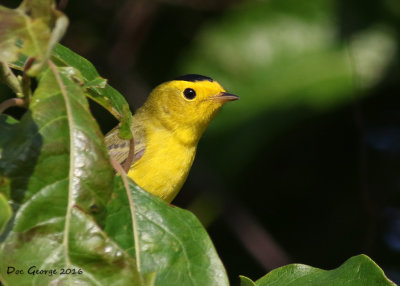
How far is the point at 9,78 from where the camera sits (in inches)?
86.6

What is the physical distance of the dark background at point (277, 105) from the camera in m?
5.81

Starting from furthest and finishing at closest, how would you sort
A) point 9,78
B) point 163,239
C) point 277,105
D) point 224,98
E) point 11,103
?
point 277,105 < point 224,98 < point 163,239 < point 9,78 < point 11,103

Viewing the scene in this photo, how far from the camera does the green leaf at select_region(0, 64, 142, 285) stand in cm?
209

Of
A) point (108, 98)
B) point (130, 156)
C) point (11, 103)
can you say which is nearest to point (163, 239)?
point (130, 156)

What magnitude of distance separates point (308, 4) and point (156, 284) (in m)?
4.36

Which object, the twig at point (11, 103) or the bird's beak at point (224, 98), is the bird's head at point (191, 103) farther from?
the twig at point (11, 103)

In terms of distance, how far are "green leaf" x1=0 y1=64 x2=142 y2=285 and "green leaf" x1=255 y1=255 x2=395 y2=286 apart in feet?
2.60

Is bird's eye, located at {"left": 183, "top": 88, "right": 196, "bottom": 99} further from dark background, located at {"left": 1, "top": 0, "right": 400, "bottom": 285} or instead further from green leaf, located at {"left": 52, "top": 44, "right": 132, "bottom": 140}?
green leaf, located at {"left": 52, "top": 44, "right": 132, "bottom": 140}

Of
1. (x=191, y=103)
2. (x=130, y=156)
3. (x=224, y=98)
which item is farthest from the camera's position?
(x=191, y=103)

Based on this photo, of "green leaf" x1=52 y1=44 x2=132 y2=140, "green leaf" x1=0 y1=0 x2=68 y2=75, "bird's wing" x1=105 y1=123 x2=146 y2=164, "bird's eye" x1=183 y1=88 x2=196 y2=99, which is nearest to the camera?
"green leaf" x1=0 y1=0 x2=68 y2=75

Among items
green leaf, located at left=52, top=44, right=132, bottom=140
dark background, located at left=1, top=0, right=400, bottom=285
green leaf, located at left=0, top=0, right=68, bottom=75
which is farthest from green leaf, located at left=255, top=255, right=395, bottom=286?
dark background, located at left=1, top=0, right=400, bottom=285

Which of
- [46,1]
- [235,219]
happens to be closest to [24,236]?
[46,1]

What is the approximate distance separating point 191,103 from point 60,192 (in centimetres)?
305

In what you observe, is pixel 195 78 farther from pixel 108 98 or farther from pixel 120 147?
pixel 108 98
